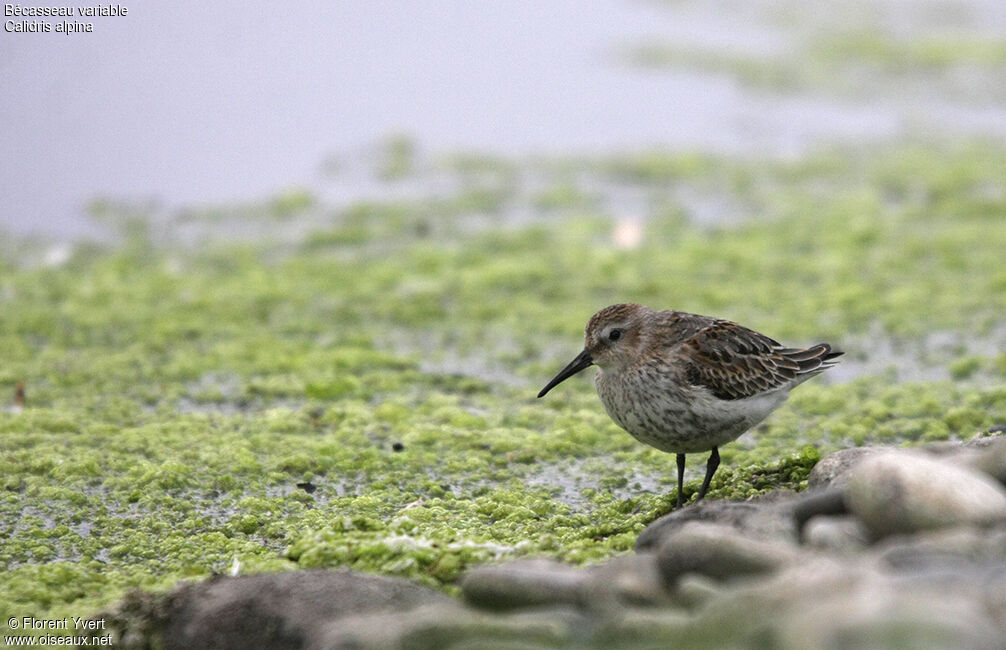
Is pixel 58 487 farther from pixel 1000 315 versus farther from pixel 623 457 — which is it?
pixel 1000 315

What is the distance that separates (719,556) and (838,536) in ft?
1.31

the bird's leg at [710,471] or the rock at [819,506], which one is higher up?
the rock at [819,506]

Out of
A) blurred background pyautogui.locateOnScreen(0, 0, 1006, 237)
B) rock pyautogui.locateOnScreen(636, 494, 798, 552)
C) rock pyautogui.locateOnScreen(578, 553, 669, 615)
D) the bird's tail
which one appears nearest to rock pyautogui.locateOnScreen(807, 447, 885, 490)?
rock pyautogui.locateOnScreen(636, 494, 798, 552)

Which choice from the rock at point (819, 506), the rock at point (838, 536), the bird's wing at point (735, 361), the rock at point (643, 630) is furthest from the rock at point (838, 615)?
the bird's wing at point (735, 361)

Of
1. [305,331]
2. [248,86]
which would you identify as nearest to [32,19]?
[248,86]

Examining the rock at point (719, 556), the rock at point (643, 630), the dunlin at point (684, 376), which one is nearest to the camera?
the rock at point (643, 630)

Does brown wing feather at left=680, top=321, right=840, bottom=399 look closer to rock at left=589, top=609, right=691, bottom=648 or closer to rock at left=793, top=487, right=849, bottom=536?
rock at left=793, top=487, right=849, bottom=536

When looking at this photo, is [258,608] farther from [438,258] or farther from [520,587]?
[438,258]

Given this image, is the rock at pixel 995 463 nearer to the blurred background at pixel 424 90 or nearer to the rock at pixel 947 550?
the rock at pixel 947 550

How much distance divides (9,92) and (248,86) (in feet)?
7.19

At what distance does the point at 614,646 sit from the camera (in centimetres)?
310

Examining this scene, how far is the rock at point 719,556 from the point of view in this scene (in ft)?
10.6

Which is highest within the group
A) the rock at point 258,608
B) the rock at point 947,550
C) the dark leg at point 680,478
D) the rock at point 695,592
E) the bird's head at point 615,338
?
the bird's head at point 615,338

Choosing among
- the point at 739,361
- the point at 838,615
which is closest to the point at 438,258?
the point at 739,361
